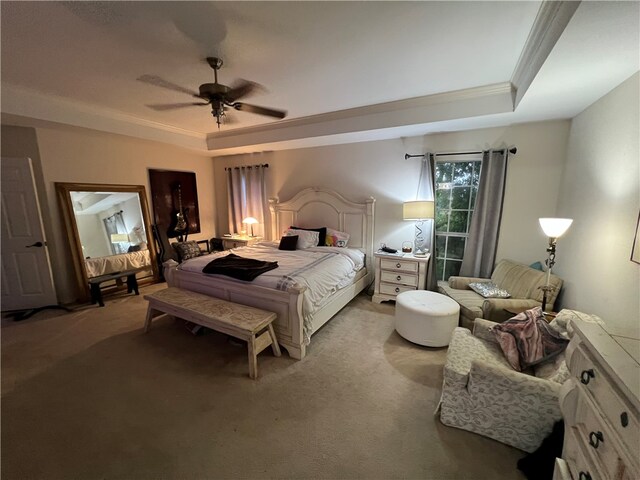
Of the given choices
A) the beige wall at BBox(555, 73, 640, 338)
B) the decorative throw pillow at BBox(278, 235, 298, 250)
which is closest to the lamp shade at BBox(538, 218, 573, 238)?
the beige wall at BBox(555, 73, 640, 338)

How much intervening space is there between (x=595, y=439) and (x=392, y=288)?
Result: 2.64 meters

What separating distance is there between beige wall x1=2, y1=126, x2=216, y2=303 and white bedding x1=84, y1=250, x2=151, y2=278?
0.24 meters

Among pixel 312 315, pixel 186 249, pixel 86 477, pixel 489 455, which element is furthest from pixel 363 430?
pixel 186 249

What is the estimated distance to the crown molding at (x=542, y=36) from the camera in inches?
53.7

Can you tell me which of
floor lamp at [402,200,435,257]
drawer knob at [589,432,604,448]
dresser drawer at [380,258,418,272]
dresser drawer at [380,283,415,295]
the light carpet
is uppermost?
floor lamp at [402,200,435,257]

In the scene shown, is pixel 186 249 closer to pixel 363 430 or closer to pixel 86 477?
pixel 86 477

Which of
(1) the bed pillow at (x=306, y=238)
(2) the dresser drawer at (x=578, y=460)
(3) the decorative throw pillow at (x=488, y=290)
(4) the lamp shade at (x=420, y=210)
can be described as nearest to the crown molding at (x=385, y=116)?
(4) the lamp shade at (x=420, y=210)

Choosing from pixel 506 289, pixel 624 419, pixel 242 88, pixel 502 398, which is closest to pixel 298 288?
pixel 502 398

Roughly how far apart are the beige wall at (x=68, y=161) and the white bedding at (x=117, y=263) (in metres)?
0.24

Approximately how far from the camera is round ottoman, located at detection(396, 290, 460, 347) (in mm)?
2467

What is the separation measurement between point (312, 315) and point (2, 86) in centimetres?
378

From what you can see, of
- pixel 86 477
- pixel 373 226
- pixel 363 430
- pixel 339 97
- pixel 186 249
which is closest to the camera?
pixel 86 477

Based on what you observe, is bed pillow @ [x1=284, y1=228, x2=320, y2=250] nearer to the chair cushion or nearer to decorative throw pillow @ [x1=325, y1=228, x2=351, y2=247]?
decorative throw pillow @ [x1=325, y1=228, x2=351, y2=247]

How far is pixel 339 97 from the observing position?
288 cm
